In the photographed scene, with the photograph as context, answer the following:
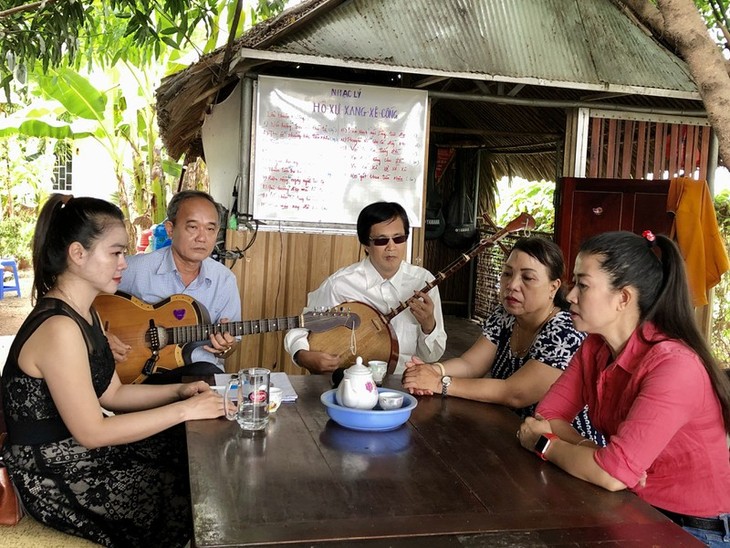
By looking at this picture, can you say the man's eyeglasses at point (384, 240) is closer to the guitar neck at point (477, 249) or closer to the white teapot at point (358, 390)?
the guitar neck at point (477, 249)

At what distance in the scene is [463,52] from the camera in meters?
4.69

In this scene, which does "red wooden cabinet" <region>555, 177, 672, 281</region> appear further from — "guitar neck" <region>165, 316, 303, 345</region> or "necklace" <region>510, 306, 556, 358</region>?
"guitar neck" <region>165, 316, 303, 345</region>

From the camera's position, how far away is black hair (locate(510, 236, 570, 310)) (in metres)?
2.84

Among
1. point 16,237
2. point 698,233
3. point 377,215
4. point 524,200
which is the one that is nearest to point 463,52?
point 377,215

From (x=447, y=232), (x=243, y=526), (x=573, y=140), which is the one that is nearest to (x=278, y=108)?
(x=573, y=140)

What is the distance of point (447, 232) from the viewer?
9117mm

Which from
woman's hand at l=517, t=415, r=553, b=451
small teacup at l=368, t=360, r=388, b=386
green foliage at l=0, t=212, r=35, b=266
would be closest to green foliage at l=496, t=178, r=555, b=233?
small teacup at l=368, t=360, r=388, b=386

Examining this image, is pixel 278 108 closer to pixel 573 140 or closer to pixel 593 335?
pixel 573 140

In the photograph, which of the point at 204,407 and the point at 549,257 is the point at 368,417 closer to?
the point at 204,407

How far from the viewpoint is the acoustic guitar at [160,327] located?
3.43 m

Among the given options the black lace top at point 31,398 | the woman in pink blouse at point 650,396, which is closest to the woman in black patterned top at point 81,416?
the black lace top at point 31,398

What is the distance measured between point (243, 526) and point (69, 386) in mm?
872

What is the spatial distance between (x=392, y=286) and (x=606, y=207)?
2390mm

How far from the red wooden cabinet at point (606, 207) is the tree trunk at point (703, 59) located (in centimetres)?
297
